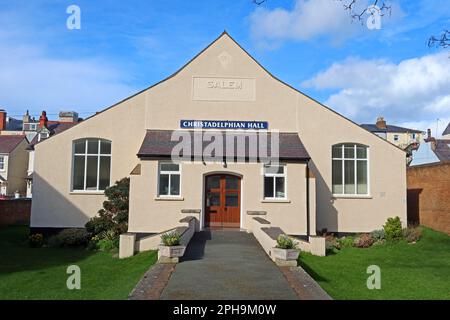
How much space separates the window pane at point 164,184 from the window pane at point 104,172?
129 inches

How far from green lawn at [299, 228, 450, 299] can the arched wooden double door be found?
489cm

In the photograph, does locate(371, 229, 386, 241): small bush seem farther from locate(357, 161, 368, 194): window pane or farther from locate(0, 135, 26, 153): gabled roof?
locate(0, 135, 26, 153): gabled roof

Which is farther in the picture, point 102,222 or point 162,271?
point 102,222

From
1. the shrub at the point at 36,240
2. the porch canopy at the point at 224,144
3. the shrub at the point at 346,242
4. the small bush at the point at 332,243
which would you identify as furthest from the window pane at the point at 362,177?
the shrub at the point at 36,240

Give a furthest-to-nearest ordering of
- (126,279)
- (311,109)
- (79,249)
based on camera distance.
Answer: (311,109)
(79,249)
(126,279)

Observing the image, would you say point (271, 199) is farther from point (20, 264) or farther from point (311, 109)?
point (20, 264)

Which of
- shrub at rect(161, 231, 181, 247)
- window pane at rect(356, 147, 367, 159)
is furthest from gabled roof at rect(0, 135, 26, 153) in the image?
shrub at rect(161, 231, 181, 247)

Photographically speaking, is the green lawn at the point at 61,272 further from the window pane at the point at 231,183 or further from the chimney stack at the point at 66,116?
the chimney stack at the point at 66,116

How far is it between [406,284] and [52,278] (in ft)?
33.1

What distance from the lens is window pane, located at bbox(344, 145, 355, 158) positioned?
2216cm

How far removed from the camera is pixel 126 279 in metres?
11.9

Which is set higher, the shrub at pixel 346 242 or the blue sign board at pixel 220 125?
the blue sign board at pixel 220 125

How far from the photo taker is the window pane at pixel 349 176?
22.0 meters
